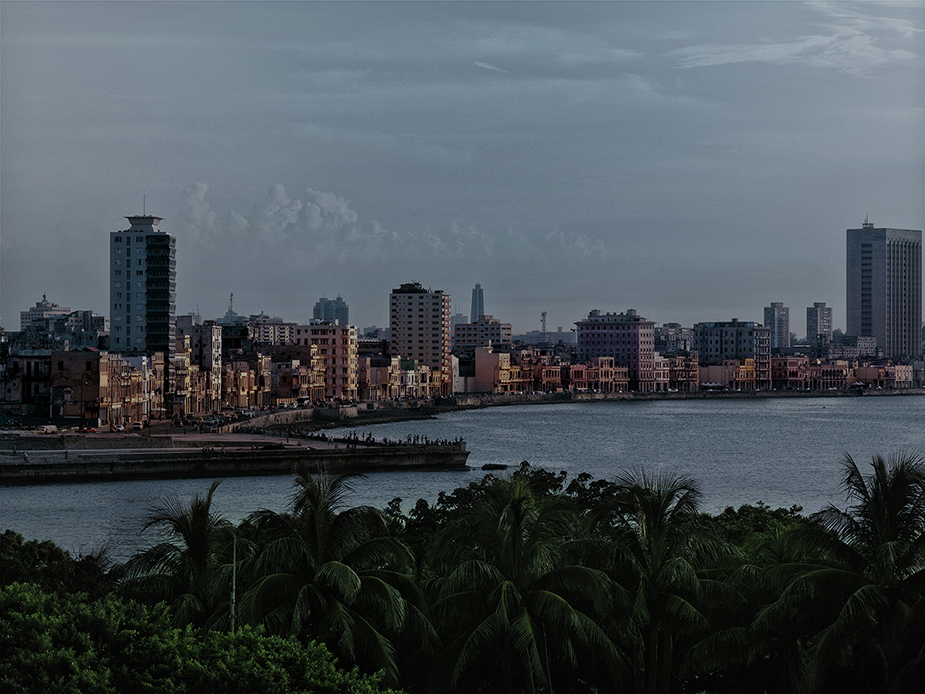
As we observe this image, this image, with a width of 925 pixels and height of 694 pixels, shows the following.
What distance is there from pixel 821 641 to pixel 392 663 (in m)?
5.41

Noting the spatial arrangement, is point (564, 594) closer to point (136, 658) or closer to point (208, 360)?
point (136, 658)

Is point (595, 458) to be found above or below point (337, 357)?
below

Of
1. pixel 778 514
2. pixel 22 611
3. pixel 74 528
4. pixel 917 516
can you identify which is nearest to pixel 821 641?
pixel 917 516

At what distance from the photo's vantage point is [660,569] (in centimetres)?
1606

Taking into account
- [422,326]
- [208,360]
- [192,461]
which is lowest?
[192,461]

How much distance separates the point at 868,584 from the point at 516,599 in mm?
4508

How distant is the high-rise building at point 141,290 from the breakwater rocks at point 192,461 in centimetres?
3788

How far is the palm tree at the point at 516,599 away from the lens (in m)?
15.2

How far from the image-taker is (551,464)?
70188 millimetres

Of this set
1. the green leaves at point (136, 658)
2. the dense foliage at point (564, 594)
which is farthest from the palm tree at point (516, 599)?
the green leaves at point (136, 658)

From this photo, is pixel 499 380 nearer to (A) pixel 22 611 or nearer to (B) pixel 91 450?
(B) pixel 91 450

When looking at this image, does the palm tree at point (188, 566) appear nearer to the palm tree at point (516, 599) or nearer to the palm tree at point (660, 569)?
the palm tree at point (516, 599)

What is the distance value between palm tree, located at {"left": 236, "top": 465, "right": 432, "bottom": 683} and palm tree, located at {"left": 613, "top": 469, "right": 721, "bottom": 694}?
298 cm

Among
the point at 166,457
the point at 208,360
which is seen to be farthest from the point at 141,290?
the point at 166,457
